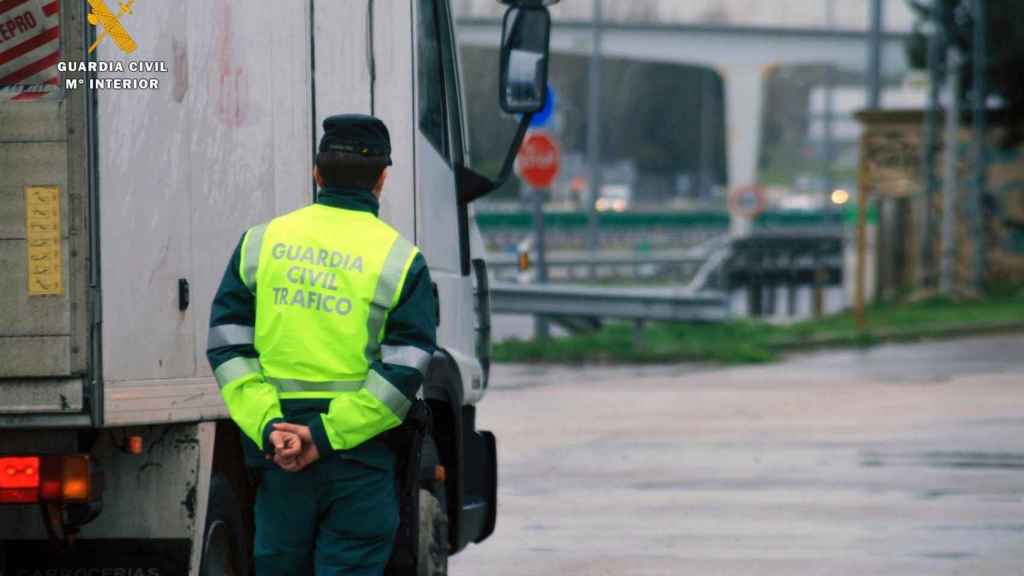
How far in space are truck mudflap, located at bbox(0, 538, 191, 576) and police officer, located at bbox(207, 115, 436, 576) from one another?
34cm

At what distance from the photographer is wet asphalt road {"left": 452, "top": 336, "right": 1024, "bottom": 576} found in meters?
9.48

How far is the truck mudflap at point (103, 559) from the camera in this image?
225 inches

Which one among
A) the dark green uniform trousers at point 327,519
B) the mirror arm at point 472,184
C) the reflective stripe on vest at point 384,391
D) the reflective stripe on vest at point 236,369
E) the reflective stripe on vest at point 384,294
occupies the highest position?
the mirror arm at point 472,184

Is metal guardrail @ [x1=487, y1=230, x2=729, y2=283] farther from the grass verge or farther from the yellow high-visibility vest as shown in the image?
the yellow high-visibility vest

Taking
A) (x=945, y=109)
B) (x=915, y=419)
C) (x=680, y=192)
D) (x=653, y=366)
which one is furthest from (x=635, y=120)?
(x=915, y=419)

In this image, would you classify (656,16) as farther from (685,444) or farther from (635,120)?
(685,444)

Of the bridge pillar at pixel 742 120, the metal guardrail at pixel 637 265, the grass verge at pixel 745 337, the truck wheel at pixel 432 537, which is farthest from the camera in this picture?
the bridge pillar at pixel 742 120

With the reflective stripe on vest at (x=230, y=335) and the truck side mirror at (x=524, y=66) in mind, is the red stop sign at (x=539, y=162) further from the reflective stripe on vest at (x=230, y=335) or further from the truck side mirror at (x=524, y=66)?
the reflective stripe on vest at (x=230, y=335)

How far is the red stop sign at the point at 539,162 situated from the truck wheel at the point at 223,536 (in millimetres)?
17930

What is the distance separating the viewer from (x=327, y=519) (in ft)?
18.1

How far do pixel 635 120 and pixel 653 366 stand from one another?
8140 cm

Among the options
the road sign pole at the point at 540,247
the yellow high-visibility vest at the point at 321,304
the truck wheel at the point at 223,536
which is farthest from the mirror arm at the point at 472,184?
the road sign pole at the point at 540,247

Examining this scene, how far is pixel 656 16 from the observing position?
2712 inches

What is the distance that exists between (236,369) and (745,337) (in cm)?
2047
